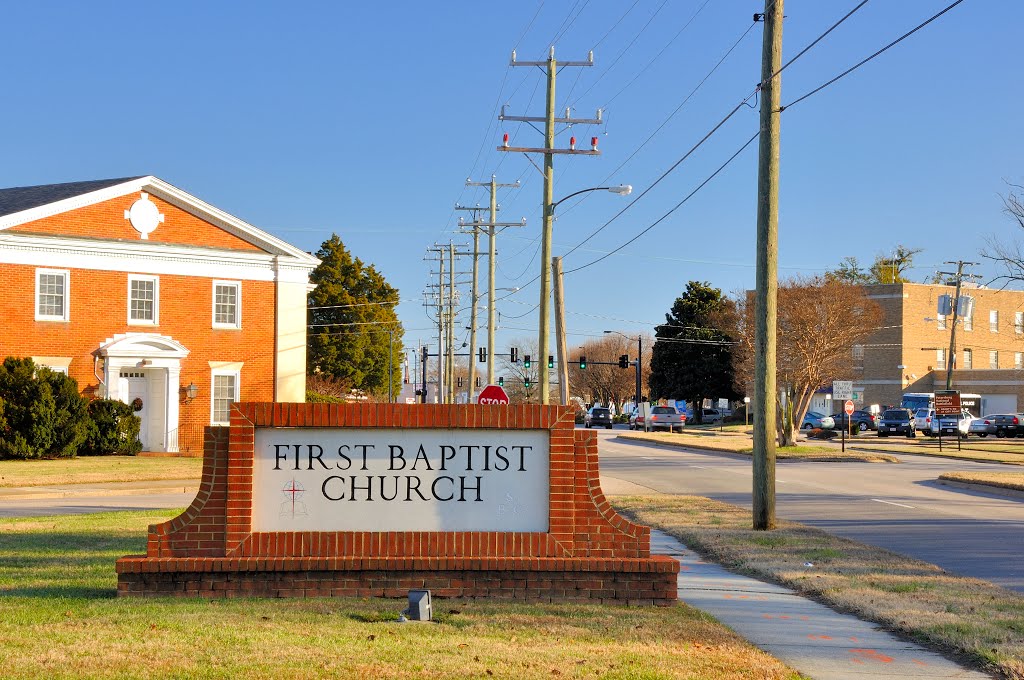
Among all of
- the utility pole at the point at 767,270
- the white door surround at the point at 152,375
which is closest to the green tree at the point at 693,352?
the white door surround at the point at 152,375

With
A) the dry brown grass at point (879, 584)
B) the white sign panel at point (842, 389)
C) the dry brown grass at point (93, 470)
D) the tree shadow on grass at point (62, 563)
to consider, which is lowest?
the dry brown grass at point (93, 470)

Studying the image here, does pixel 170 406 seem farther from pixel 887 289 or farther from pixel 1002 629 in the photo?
pixel 887 289

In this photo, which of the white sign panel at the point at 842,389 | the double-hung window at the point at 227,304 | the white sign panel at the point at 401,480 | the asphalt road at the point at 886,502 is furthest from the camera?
the white sign panel at the point at 842,389

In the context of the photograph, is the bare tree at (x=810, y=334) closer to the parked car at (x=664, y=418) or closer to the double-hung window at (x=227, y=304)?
the parked car at (x=664, y=418)

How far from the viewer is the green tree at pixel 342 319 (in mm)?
76688

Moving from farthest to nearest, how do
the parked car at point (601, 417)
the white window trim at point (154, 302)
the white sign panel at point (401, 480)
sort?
the parked car at point (601, 417)
the white window trim at point (154, 302)
the white sign panel at point (401, 480)

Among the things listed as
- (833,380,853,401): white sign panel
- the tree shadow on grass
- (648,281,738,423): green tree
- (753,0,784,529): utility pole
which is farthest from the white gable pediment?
(648,281,738,423): green tree

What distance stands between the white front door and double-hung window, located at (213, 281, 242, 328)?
10.1 feet

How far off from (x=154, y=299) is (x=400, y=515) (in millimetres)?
32017

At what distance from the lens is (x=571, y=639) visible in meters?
7.89

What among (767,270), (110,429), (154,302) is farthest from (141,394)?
(767,270)

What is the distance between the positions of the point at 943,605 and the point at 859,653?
96.0 inches

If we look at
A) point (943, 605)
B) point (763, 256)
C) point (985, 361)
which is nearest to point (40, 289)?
point (763, 256)

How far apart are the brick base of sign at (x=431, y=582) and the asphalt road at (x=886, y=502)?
207 inches
